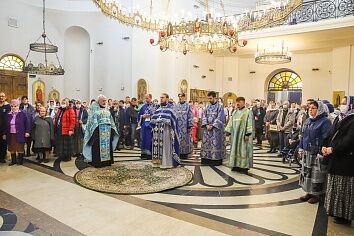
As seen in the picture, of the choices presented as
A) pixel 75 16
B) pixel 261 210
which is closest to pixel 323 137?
pixel 261 210

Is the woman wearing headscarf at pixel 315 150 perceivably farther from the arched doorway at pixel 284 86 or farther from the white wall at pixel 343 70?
the arched doorway at pixel 284 86

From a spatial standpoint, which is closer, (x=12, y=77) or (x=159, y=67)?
(x=12, y=77)

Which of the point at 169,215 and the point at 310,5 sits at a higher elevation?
the point at 310,5

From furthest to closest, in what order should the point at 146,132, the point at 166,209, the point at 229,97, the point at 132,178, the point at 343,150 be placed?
the point at 229,97, the point at 146,132, the point at 132,178, the point at 166,209, the point at 343,150

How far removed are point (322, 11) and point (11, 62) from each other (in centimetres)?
1405

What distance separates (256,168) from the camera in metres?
6.88

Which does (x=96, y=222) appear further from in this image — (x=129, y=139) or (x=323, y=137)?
(x=129, y=139)

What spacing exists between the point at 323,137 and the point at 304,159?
1.52 ft

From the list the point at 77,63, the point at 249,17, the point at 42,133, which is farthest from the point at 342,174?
the point at 77,63

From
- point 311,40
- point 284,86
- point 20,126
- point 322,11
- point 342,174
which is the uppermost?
point 322,11

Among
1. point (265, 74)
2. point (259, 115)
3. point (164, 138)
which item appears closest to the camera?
point (164, 138)

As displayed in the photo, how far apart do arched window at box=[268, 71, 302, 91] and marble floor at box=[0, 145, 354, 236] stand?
41.3 ft

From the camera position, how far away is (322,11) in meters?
12.6

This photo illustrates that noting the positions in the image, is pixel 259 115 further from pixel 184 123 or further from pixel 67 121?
pixel 67 121
